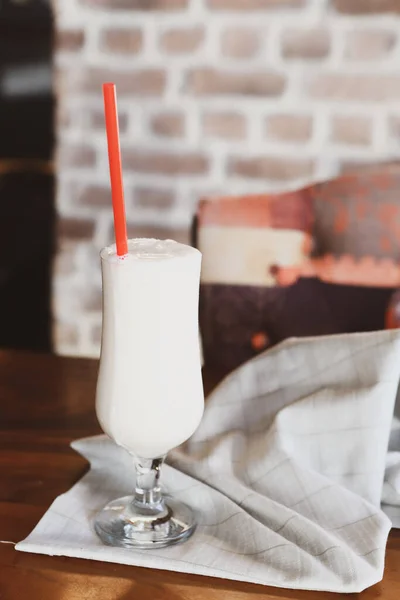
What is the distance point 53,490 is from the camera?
0.77m

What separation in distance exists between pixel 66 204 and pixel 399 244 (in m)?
0.73

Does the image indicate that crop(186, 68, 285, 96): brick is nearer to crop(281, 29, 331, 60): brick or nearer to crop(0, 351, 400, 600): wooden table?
crop(281, 29, 331, 60): brick

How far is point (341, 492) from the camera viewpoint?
2.43 feet

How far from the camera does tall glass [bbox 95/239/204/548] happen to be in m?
0.68

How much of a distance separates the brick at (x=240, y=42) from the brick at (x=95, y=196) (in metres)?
0.38

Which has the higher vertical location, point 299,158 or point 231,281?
point 299,158

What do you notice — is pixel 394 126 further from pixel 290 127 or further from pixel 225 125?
pixel 225 125

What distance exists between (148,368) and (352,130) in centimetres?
100

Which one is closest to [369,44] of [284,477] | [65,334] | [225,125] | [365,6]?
[365,6]

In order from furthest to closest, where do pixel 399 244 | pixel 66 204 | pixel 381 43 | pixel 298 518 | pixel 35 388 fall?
pixel 66 204, pixel 381 43, pixel 399 244, pixel 35 388, pixel 298 518

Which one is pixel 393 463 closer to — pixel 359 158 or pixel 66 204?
pixel 359 158

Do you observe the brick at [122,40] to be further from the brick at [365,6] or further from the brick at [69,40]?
→ the brick at [365,6]

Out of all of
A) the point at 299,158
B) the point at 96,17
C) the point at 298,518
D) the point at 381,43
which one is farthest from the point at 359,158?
the point at 298,518

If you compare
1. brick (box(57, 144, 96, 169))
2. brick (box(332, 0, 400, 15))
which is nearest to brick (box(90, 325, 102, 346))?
brick (box(57, 144, 96, 169))
